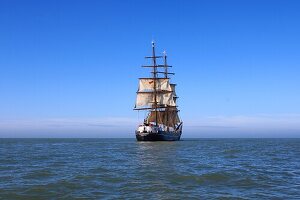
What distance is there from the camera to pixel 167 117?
119562mm

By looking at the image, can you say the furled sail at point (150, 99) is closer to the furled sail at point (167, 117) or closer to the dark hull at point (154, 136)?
the furled sail at point (167, 117)

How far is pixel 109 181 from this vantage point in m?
22.1

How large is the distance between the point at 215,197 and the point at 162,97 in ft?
319

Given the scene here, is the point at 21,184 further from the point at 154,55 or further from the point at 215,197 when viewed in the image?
the point at 154,55

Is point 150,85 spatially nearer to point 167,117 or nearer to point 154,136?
Result: point 167,117

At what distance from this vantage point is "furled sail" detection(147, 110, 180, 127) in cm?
11506

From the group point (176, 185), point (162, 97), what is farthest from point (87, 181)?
point (162, 97)

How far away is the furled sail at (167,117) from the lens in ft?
378

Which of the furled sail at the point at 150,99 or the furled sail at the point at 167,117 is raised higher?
the furled sail at the point at 150,99

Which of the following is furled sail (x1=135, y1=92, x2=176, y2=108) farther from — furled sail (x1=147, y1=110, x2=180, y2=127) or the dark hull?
the dark hull

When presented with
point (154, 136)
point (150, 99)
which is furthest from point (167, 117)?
point (154, 136)

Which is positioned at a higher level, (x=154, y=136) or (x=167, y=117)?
(x=167, y=117)

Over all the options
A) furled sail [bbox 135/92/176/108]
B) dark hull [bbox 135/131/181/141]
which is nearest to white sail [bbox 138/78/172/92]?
furled sail [bbox 135/92/176/108]

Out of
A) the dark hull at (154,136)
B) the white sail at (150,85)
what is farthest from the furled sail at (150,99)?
the dark hull at (154,136)
